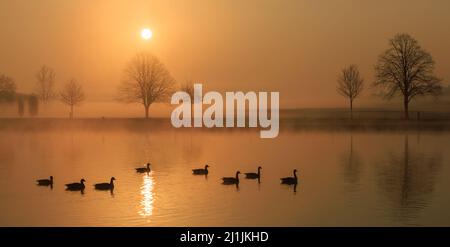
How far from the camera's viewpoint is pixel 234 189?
2988 cm

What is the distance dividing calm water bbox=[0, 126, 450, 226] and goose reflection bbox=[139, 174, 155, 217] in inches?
1.8

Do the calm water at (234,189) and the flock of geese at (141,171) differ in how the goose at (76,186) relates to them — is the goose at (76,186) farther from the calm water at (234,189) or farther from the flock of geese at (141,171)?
the calm water at (234,189)

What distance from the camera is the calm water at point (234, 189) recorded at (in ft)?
73.9

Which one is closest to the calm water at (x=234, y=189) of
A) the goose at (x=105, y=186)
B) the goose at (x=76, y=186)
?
the goose at (x=76, y=186)

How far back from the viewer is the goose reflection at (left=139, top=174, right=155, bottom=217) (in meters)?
23.5

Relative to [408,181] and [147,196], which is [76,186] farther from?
[408,181]

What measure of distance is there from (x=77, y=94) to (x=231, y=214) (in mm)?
92819

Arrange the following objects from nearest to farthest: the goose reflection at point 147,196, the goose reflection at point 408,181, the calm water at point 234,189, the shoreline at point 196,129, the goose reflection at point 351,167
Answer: the calm water at point 234,189 → the goose reflection at point 147,196 → the goose reflection at point 408,181 → the goose reflection at point 351,167 → the shoreline at point 196,129

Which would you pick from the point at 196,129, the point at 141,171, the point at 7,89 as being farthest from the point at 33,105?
the point at 141,171

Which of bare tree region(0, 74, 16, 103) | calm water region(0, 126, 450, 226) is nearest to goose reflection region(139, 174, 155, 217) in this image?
calm water region(0, 126, 450, 226)

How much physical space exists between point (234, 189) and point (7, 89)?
8310 centimetres

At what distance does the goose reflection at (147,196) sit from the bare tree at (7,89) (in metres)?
75.9

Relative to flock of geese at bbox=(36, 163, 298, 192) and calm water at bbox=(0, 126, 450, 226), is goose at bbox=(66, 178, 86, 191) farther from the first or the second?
calm water at bbox=(0, 126, 450, 226)
